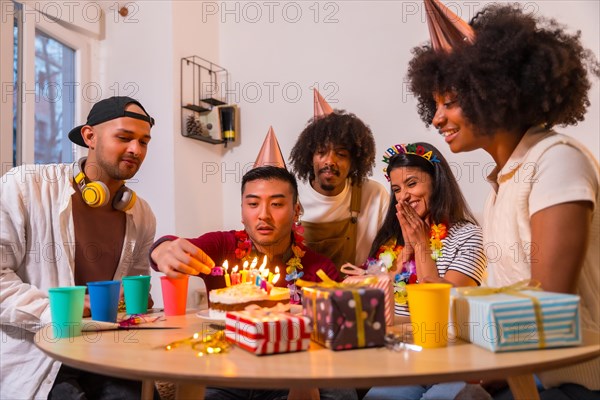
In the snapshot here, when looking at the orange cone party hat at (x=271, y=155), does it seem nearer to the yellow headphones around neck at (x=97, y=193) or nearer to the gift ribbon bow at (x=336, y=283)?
the yellow headphones around neck at (x=97, y=193)

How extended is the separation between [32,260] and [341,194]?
148 cm

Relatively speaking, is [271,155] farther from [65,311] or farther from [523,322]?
[523,322]

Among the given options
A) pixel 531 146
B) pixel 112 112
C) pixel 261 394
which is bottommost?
pixel 261 394

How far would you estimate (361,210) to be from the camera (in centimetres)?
284

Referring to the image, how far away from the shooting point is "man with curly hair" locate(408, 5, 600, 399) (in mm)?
1294

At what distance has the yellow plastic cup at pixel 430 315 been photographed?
1.20 m

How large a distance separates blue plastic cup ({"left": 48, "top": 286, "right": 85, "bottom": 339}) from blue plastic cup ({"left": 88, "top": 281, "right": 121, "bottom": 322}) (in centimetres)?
15

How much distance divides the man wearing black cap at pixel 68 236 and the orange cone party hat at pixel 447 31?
1349 mm

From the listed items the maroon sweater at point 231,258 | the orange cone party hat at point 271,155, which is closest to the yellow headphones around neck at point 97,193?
the maroon sweater at point 231,258

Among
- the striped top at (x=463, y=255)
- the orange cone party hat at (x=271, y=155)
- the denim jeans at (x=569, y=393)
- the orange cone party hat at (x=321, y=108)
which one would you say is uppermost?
the orange cone party hat at (x=321, y=108)

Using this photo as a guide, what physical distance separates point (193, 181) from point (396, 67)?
5.70ft

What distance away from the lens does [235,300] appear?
1561 mm

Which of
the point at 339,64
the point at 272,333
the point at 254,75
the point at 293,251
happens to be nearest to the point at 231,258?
the point at 293,251

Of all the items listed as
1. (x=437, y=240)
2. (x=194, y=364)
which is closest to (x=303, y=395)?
(x=194, y=364)
